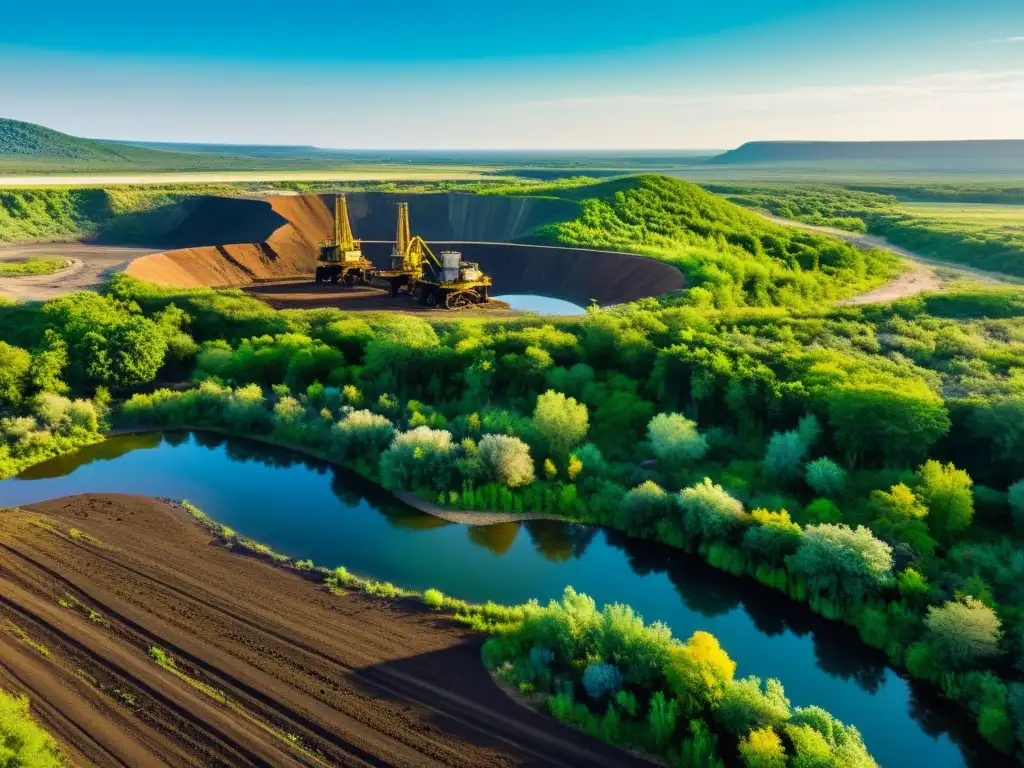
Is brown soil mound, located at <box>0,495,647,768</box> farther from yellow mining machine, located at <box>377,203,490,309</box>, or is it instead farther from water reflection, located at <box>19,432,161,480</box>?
yellow mining machine, located at <box>377,203,490,309</box>

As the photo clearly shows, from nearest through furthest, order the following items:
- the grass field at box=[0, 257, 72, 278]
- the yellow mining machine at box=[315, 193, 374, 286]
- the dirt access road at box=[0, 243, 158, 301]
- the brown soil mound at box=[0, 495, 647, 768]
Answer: the brown soil mound at box=[0, 495, 647, 768] → the dirt access road at box=[0, 243, 158, 301] → the grass field at box=[0, 257, 72, 278] → the yellow mining machine at box=[315, 193, 374, 286]

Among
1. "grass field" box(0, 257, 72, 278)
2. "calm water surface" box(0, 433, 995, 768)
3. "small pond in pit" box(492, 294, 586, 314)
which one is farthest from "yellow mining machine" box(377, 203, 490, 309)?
"grass field" box(0, 257, 72, 278)

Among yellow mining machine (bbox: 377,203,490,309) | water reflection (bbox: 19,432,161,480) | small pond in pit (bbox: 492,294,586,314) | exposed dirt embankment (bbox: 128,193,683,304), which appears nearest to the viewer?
water reflection (bbox: 19,432,161,480)

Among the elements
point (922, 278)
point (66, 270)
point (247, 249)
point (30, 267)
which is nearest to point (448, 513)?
point (66, 270)

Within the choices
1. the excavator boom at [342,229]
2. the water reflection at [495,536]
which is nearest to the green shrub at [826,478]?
the water reflection at [495,536]

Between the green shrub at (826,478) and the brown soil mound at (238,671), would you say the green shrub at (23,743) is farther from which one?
the green shrub at (826,478)

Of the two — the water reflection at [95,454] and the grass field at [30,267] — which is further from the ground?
the grass field at [30,267]
